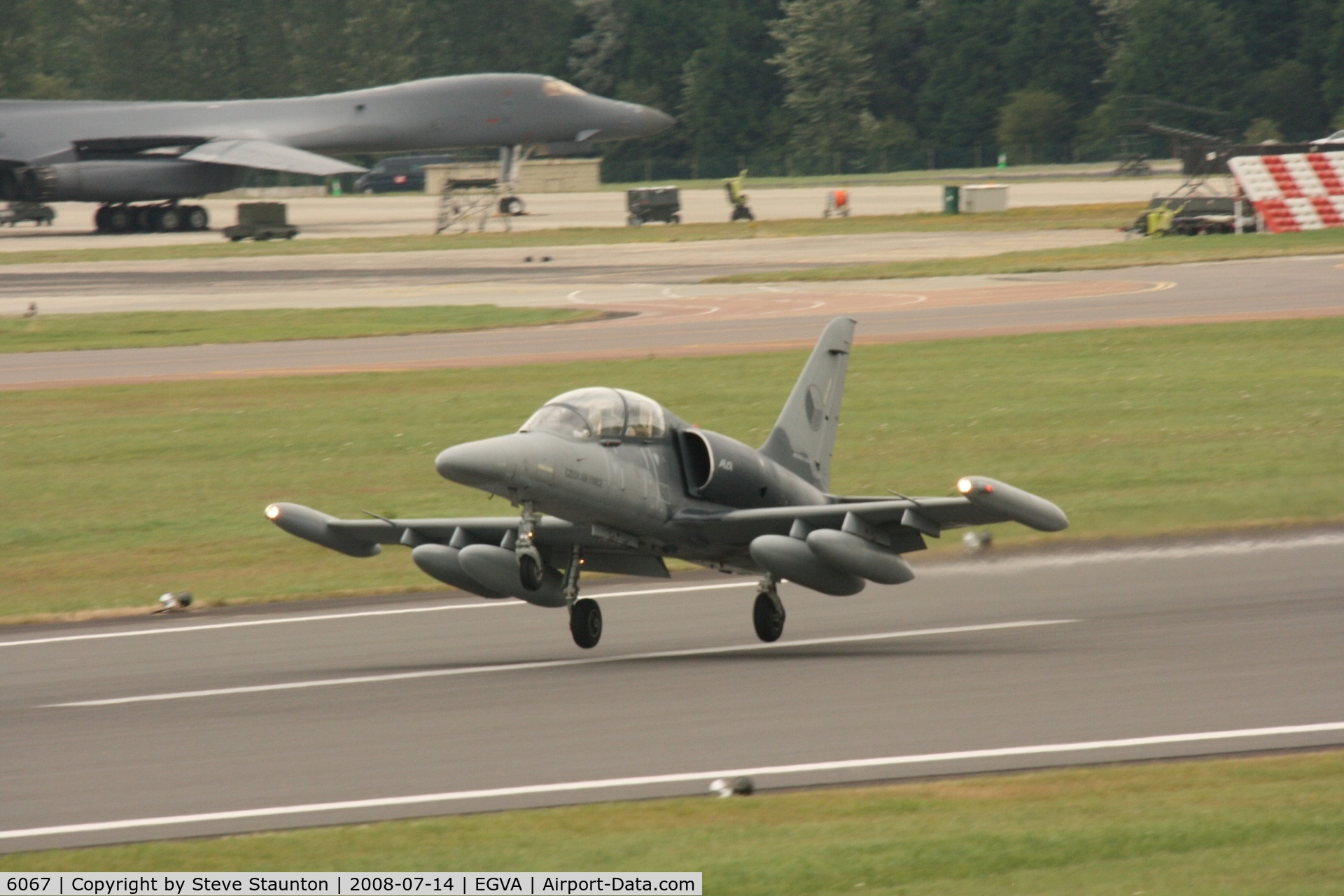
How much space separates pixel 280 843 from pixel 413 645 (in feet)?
22.5

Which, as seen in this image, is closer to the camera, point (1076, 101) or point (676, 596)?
point (676, 596)

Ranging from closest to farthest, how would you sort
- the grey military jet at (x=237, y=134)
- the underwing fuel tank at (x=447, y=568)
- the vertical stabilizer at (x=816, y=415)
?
the underwing fuel tank at (x=447, y=568) < the vertical stabilizer at (x=816, y=415) < the grey military jet at (x=237, y=134)

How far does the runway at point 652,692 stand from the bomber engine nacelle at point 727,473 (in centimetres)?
147

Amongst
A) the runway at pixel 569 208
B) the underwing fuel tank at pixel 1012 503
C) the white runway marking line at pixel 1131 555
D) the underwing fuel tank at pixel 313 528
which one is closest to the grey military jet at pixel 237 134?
the runway at pixel 569 208

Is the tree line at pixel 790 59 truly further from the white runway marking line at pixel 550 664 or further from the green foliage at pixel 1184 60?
the white runway marking line at pixel 550 664

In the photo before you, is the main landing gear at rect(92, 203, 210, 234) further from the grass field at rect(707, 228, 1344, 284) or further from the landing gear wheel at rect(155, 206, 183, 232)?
the grass field at rect(707, 228, 1344, 284)

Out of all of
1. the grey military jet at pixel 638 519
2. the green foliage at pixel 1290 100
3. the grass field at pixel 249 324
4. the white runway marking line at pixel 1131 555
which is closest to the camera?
the grey military jet at pixel 638 519

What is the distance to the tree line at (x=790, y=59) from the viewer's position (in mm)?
144250

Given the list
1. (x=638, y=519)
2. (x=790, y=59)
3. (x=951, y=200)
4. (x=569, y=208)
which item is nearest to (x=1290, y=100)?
(x=790, y=59)

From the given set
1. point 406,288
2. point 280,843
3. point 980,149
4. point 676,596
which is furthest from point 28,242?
point 980,149

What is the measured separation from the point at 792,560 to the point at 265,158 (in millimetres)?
71289

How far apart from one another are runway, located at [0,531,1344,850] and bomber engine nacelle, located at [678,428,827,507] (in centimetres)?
147

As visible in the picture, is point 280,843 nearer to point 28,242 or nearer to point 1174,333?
point 1174,333

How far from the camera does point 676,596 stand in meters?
19.7
